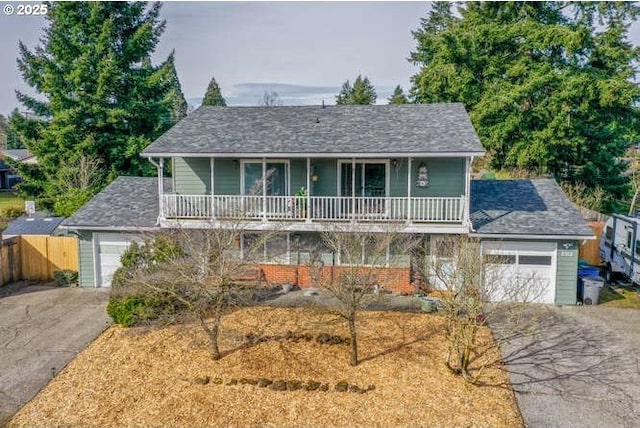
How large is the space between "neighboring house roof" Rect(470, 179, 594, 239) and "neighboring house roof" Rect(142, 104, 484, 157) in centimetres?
274

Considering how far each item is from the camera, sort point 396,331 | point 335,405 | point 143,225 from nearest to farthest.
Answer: point 335,405, point 396,331, point 143,225

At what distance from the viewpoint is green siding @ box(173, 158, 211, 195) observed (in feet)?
58.4

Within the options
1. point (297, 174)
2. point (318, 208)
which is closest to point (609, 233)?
point (318, 208)

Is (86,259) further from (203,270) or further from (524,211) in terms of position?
(524,211)

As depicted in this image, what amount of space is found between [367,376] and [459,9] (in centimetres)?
3073

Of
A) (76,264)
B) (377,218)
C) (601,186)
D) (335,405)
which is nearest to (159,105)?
(76,264)

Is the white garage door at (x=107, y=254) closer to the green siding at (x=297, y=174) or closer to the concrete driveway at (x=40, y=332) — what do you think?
the concrete driveway at (x=40, y=332)

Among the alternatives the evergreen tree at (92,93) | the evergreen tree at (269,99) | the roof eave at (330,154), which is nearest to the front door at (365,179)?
the roof eave at (330,154)

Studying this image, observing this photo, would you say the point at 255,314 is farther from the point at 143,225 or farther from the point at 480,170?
the point at 480,170

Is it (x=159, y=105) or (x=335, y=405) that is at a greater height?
(x=159, y=105)

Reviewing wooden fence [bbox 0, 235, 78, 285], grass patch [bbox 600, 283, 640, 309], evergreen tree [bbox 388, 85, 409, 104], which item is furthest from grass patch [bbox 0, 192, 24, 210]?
grass patch [bbox 600, 283, 640, 309]

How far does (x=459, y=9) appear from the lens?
33375 mm

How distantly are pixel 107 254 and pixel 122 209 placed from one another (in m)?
1.73

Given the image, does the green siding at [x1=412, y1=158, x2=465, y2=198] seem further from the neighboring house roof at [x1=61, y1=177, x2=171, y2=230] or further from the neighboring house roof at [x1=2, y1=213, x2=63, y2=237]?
the neighboring house roof at [x1=2, y1=213, x2=63, y2=237]
